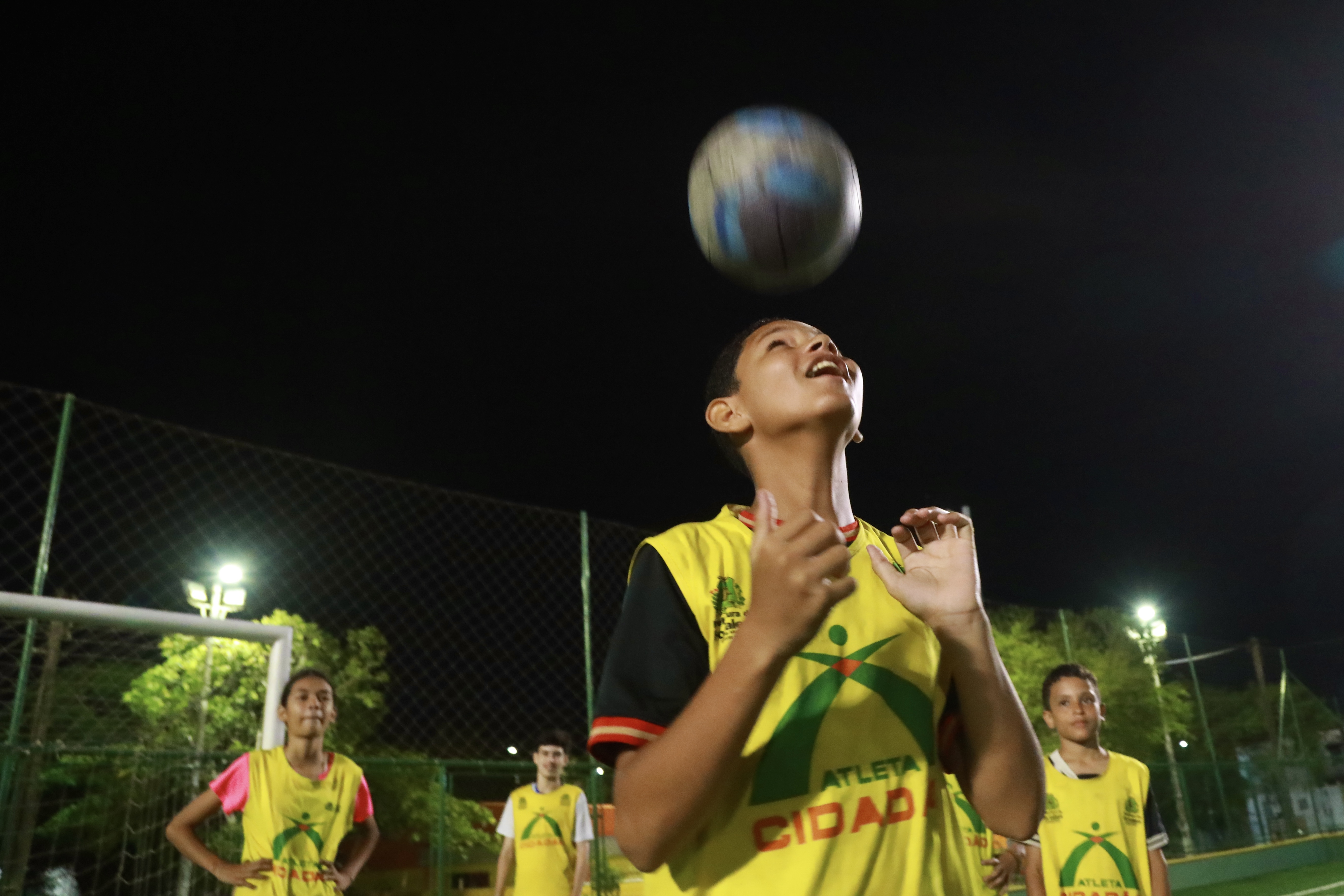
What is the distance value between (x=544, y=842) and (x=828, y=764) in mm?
7432

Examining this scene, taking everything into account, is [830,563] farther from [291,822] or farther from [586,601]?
[586,601]

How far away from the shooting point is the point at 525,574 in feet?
31.4

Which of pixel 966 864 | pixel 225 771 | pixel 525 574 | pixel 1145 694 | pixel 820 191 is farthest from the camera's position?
pixel 1145 694

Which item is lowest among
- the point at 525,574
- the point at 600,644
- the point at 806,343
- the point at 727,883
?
the point at 727,883

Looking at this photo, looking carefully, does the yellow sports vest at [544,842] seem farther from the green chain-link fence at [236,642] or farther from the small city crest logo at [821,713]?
the small city crest logo at [821,713]

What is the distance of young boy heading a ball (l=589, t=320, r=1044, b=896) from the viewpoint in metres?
1.25

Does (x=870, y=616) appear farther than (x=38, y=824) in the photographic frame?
No

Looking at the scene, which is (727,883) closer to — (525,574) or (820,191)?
(820,191)

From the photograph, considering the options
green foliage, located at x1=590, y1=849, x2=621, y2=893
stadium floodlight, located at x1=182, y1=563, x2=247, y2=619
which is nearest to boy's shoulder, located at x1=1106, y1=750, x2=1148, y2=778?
green foliage, located at x1=590, y1=849, x2=621, y2=893

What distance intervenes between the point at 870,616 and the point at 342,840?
4.89 meters

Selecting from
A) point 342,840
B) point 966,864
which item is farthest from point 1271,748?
point 966,864

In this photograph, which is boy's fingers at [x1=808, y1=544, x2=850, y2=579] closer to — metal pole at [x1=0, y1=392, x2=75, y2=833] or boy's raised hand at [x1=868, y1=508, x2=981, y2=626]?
boy's raised hand at [x1=868, y1=508, x2=981, y2=626]

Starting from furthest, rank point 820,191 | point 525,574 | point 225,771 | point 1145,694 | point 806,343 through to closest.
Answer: point 1145,694 < point 525,574 < point 225,771 < point 820,191 < point 806,343

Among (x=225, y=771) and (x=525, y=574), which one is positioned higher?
(x=525, y=574)
